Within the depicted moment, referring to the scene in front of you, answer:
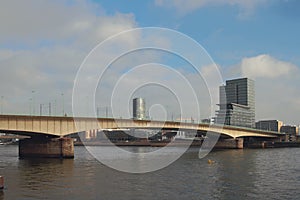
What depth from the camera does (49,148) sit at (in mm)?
78438

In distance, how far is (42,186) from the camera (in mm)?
39562

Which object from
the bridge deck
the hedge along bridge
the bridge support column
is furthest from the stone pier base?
the bridge support column

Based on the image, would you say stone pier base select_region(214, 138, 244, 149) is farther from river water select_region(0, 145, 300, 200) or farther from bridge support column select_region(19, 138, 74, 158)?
river water select_region(0, 145, 300, 200)

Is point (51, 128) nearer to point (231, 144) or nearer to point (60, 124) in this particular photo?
point (60, 124)

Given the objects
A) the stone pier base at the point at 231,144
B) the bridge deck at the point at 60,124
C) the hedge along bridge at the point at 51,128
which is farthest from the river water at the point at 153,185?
the stone pier base at the point at 231,144

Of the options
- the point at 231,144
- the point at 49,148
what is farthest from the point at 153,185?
the point at 231,144

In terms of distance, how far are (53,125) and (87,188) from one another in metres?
39.2

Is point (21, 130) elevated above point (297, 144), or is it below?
above

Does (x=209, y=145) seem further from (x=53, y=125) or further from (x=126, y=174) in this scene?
(x=126, y=174)

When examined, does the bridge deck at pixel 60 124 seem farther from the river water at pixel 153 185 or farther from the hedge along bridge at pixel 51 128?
the river water at pixel 153 185

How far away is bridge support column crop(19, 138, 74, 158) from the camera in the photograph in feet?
253

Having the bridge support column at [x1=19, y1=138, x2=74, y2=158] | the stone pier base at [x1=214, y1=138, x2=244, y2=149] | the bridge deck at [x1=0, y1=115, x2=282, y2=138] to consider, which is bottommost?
the stone pier base at [x1=214, y1=138, x2=244, y2=149]

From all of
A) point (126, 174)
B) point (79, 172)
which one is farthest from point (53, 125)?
point (126, 174)

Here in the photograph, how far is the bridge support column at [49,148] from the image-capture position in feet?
253
